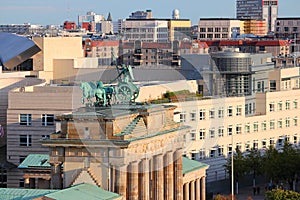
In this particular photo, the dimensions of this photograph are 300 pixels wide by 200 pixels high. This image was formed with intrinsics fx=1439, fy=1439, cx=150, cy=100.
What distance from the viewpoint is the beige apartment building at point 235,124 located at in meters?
91.6

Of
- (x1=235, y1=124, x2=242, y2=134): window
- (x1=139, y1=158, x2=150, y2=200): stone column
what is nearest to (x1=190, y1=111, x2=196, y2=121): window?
(x1=235, y1=124, x2=242, y2=134): window

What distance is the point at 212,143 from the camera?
9319 centimetres

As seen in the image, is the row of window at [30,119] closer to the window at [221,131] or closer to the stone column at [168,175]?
the stone column at [168,175]

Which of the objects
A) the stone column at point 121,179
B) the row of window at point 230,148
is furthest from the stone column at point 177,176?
the row of window at point 230,148

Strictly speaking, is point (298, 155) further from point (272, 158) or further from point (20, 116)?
point (20, 116)

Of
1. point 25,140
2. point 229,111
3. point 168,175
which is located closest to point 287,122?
point 229,111

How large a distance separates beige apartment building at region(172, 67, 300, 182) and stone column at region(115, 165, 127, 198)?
94.0 ft

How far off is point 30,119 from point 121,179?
1975 centimetres

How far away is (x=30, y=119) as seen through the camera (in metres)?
77.4

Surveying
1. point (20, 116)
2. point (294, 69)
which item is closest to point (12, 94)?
point (20, 116)

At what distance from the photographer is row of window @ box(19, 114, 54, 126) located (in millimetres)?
77125

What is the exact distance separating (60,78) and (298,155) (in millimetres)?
18942

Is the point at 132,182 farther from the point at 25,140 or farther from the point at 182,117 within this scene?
the point at 182,117

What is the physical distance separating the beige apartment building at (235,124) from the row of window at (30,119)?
12262 mm
